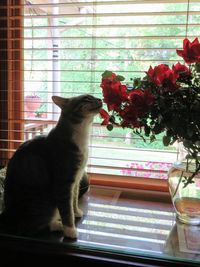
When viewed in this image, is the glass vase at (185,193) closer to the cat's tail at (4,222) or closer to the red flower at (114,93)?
the red flower at (114,93)

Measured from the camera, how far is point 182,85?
1009mm

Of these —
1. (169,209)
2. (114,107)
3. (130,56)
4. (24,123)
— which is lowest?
(169,209)

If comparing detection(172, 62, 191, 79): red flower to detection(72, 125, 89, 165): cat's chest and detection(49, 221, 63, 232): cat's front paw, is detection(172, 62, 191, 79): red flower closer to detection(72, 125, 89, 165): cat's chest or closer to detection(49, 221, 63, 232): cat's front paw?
detection(72, 125, 89, 165): cat's chest

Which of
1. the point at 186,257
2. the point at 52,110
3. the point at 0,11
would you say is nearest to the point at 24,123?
the point at 52,110

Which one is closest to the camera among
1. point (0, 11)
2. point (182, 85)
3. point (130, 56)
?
point (182, 85)

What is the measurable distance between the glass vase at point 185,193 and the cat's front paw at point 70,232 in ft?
1.20

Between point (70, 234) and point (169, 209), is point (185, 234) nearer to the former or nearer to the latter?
point (169, 209)

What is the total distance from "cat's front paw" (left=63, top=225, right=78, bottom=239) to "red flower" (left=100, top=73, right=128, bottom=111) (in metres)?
0.39

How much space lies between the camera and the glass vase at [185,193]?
1118 mm

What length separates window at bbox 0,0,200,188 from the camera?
4.57ft

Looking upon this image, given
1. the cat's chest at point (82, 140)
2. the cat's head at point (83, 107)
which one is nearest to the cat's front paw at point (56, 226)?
the cat's chest at point (82, 140)

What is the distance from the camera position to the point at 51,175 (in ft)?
3.49

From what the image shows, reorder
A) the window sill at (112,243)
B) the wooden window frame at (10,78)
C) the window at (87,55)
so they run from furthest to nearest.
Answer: the wooden window frame at (10,78) → the window at (87,55) → the window sill at (112,243)

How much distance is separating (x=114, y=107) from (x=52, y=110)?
2.10ft
